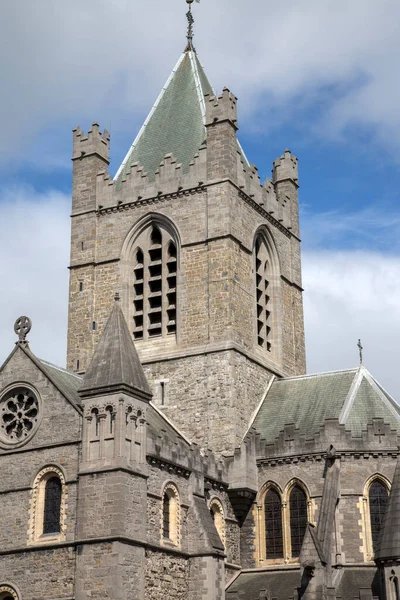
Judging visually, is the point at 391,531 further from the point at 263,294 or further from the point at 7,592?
the point at 263,294

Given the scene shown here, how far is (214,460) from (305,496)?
337 cm

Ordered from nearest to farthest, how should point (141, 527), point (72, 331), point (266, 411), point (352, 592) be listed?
point (141, 527), point (352, 592), point (266, 411), point (72, 331)

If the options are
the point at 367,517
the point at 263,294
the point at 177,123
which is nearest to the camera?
the point at 367,517

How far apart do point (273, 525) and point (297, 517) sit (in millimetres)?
965

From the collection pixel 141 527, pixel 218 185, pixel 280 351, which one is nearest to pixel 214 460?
pixel 141 527

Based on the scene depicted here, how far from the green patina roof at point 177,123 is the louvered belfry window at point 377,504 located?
50.2 feet

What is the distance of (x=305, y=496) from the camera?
34.6 meters

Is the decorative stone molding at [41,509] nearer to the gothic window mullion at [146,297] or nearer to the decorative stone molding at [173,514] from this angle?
the decorative stone molding at [173,514]

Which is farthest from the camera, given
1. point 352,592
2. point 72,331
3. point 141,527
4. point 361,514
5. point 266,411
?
point 72,331

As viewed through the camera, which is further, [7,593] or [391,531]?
[391,531]

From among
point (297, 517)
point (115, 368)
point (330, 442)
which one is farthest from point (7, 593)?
point (330, 442)

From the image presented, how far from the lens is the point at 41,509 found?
98.7 ft

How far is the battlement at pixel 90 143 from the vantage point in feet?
144

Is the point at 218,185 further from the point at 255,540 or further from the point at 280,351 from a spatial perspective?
the point at 255,540
